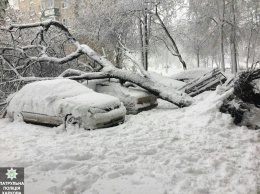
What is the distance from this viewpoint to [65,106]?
277 inches

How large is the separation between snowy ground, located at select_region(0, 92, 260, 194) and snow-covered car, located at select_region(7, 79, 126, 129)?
1.17 ft

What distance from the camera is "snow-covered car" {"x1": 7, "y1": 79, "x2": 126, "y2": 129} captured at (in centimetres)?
686

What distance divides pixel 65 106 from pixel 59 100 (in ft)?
1.43

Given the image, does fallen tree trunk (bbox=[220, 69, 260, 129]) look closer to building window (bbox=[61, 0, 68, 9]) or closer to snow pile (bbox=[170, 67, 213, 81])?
snow pile (bbox=[170, 67, 213, 81])

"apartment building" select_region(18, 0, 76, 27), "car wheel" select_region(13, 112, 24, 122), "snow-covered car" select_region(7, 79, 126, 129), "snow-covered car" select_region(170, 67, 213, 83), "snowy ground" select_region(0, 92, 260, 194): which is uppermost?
"apartment building" select_region(18, 0, 76, 27)

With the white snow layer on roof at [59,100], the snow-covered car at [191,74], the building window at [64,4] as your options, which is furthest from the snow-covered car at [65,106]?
the building window at [64,4]

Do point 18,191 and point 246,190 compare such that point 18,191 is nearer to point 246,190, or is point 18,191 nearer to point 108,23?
point 246,190

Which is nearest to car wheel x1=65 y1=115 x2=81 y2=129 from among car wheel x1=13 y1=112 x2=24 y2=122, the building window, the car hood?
the car hood

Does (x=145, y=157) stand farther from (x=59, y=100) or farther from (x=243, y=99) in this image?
(x=243, y=99)

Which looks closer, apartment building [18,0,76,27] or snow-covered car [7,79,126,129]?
snow-covered car [7,79,126,129]

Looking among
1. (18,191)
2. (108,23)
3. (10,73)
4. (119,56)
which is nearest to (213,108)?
(18,191)

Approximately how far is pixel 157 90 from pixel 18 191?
23.0ft

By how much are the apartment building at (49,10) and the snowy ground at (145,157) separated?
2238 cm

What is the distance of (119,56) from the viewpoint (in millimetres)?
21562
